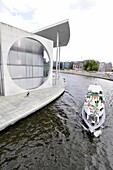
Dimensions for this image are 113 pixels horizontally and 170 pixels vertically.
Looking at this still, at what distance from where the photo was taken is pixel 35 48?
12227mm

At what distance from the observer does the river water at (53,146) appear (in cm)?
401

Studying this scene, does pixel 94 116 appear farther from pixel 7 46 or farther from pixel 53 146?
pixel 7 46

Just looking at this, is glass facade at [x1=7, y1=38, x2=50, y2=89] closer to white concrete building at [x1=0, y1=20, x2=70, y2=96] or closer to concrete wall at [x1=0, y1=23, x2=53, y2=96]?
white concrete building at [x1=0, y1=20, x2=70, y2=96]

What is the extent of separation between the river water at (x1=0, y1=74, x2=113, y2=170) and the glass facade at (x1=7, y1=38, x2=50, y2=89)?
17.9 feet

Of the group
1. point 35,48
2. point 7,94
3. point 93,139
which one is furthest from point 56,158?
point 35,48

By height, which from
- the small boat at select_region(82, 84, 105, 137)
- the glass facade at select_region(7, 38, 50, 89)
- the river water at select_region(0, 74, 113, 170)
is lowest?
the river water at select_region(0, 74, 113, 170)

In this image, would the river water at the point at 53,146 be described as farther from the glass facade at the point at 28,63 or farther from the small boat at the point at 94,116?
the glass facade at the point at 28,63

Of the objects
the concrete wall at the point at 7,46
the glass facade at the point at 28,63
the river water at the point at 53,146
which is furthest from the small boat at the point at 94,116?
the glass facade at the point at 28,63

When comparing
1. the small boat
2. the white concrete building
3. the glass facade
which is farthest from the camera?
the glass facade

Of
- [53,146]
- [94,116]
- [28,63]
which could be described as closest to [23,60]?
[28,63]

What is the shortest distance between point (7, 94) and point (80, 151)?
7.94 meters

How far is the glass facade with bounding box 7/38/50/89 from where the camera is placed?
10.4 metres

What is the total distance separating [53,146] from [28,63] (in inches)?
359

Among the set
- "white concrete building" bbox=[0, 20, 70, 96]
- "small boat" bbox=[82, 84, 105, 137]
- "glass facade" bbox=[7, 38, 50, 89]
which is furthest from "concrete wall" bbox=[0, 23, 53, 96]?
"small boat" bbox=[82, 84, 105, 137]
